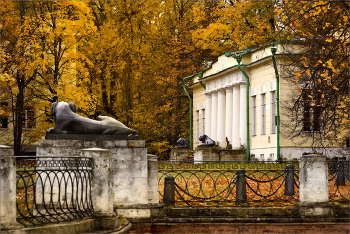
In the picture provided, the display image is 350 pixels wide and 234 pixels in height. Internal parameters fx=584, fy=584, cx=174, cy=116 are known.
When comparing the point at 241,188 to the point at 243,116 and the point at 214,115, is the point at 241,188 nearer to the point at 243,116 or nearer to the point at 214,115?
the point at 243,116

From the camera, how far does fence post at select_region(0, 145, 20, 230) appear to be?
845cm

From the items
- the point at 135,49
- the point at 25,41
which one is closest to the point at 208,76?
the point at 135,49

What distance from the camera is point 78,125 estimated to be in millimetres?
12516

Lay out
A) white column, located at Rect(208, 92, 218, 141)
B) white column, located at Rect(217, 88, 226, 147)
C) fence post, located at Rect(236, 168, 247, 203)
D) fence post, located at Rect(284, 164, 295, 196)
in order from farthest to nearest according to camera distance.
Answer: white column, located at Rect(208, 92, 218, 141), white column, located at Rect(217, 88, 226, 147), fence post, located at Rect(284, 164, 295, 196), fence post, located at Rect(236, 168, 247, 203)

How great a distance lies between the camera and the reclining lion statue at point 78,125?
40.8 ft

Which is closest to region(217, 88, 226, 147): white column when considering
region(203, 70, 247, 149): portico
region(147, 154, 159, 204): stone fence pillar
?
region(203, 70, 247, 149): portico

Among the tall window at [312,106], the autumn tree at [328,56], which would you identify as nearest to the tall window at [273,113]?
the tall window at [312,106]

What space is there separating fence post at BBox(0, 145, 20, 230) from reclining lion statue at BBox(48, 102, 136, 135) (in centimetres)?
372

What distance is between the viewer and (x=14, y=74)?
90.4 ft

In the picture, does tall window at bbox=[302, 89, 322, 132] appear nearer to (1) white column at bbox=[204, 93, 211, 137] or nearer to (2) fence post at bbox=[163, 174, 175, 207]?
(2) fence post at bbox=[163, 174, 175, 207]

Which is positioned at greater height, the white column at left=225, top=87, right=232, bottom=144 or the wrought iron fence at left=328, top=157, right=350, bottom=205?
the white column at left=225, top=87, right=232, bottom=144

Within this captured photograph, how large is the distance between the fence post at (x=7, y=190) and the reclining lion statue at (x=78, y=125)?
3.72m

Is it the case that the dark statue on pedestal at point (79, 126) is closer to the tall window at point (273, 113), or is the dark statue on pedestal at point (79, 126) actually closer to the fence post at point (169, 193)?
the fence post at point (169, 193)

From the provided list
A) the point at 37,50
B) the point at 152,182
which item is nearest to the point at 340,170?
the point at 152,182
